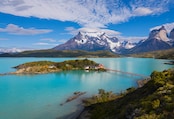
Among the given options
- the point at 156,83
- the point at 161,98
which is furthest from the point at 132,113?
the point at 156,83

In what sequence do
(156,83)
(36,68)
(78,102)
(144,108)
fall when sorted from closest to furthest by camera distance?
(144,108)
(156,83)
(78,102)
(36,68)

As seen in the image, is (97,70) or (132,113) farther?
(97,70)

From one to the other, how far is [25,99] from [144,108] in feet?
196

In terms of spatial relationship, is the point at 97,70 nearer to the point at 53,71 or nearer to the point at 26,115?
the point at 53,71

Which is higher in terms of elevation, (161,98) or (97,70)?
(161,98)

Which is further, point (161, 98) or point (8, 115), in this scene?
point (8, 115)

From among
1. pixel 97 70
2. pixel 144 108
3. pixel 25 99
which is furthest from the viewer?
pixel 97 70

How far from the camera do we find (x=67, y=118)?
180 feet

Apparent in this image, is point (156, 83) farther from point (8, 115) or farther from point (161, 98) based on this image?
point (8, 115)

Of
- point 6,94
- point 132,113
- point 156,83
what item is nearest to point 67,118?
point 156,83

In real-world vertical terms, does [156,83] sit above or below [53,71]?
above

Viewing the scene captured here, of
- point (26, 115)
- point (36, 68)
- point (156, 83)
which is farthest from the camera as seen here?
point (36, 68)

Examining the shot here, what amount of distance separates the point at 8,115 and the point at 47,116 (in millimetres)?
11056

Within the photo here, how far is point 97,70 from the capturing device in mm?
189875
